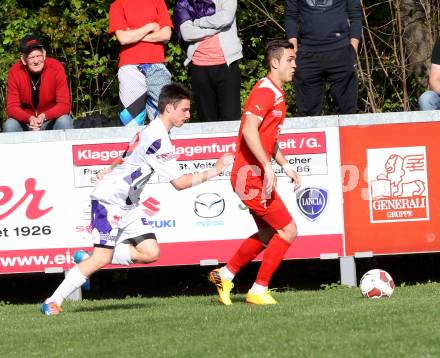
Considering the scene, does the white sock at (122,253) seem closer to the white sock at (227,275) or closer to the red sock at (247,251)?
the white sock at (227,275)

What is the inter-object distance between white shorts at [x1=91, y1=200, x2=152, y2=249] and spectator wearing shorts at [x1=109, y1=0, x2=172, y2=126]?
2.55 meters

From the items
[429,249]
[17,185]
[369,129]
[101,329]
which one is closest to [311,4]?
[369,129]

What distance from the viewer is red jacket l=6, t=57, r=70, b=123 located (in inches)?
516

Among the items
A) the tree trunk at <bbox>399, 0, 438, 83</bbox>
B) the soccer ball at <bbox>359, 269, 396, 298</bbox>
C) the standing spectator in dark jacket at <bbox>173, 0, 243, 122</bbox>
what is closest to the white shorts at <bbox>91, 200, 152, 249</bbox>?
the soccer ball at <bbox>359, 269, 396, 298</bbox>

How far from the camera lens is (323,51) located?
1279cm

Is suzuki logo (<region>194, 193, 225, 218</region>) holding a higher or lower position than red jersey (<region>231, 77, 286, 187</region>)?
lower

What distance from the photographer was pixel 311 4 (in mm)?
12883

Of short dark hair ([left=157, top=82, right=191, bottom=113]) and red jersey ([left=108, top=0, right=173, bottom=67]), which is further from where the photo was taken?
red jersey ([left=108, top=0, right=173, bottom=67])

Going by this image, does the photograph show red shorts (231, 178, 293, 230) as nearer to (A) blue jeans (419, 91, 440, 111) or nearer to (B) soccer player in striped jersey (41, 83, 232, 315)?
(B) soccer player in striped jersey (41, 83, 232, 315)

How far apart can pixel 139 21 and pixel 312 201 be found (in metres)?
2.79

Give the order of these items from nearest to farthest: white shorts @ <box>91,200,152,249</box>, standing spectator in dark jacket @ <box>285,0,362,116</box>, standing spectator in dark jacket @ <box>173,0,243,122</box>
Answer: white shorts @ <box>91,200,152,249</box>, standing spectator in dark jacket @ <box>285,0,362,116</box>, standing spectator in dark jacket @ <box>173,0,243,122</box>

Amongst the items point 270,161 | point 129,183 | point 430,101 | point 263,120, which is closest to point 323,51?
point 430,101

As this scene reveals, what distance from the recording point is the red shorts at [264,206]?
34.4ft

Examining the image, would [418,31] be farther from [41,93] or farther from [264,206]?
[264,206]
